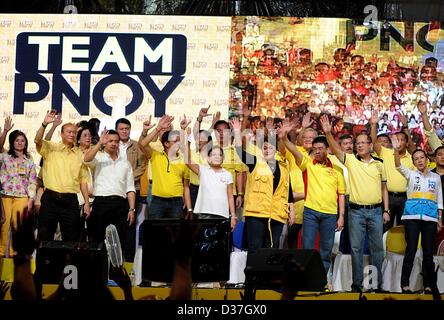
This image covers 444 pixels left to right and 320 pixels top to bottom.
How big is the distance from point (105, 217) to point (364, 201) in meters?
2.53

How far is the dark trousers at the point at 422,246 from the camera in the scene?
880 centimetres

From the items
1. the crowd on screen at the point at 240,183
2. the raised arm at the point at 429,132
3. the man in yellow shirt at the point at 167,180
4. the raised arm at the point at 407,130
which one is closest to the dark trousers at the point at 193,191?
the crowd on screen at the point at 240,183

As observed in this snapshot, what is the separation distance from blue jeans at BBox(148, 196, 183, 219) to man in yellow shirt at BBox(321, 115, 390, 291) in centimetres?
164

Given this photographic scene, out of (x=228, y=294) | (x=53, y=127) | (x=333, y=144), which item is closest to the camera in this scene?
(x=228, y=294)

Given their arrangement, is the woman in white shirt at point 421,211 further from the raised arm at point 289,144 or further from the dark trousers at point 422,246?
the raised arm at point 289,144

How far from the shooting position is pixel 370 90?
10203 millimetres

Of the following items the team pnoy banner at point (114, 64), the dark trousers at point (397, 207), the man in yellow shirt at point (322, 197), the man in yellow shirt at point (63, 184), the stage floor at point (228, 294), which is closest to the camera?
the stage floor at point (228, 294)

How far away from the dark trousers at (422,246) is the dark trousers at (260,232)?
1.25 meters

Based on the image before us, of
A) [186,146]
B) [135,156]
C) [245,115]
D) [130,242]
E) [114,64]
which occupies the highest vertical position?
[114,64]

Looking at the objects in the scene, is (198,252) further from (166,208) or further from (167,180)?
(167,180)

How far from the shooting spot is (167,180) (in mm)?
9117

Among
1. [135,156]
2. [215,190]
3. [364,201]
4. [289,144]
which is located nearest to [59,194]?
Result: [135,156]
